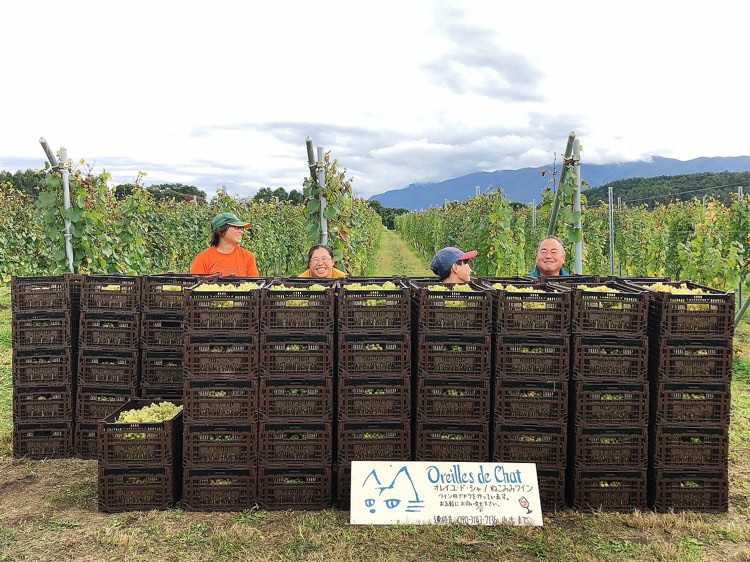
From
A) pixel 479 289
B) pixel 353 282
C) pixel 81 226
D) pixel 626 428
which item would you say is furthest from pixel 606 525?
pixel 81 226

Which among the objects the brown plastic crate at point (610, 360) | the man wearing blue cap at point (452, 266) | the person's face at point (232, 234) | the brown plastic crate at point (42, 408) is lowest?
the brown plastic crate at point (42, 408)

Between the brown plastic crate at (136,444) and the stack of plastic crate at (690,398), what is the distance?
12.4 feet

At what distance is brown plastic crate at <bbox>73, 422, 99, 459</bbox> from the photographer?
5879 mm

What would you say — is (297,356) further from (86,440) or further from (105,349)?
(86,440)

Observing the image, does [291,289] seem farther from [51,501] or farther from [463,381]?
[51,501]

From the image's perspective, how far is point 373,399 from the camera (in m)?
4.73

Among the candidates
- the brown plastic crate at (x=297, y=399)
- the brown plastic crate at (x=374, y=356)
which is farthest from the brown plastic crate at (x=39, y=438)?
the brown plastic crate at (x=374, y=356)

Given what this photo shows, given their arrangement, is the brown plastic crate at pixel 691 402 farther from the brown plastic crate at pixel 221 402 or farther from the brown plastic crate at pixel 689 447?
the brown plastic crate at pixel 221 402

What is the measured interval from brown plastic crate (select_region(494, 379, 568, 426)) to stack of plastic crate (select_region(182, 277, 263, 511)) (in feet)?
6.19

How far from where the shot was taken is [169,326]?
5.70m

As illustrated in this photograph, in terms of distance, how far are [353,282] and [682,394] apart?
2765mm

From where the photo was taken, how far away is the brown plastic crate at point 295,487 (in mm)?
4766

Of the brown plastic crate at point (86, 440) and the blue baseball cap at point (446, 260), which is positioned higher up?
the blue baseball cap at point (446, 260)

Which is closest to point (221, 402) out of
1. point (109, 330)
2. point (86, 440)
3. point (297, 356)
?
point (297, 356)
